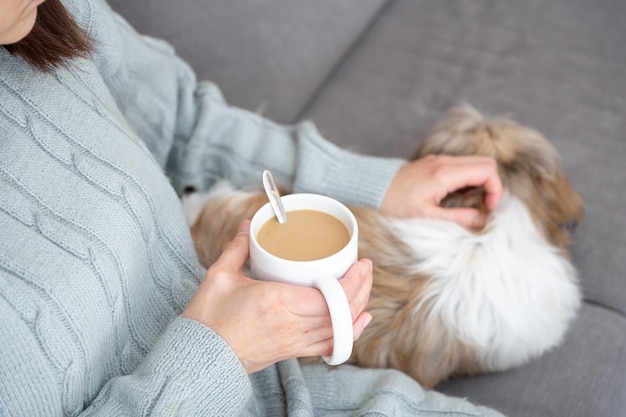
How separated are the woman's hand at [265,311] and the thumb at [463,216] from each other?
14.7 inches

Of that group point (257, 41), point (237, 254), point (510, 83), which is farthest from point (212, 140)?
point (510, 83)

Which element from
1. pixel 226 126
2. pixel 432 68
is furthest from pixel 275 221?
pixel 432 68

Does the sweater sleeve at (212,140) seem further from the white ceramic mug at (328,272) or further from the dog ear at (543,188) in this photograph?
the white ceramic mug at (328,272)

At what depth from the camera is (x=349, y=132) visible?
1589mm

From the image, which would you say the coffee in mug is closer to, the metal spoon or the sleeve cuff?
the metal spoon

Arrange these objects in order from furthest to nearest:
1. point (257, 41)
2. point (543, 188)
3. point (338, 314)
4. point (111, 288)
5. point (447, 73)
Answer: point (447, 73) < point (257, 41) < point (543, 188) < point (111, 288) < point (338, 314)

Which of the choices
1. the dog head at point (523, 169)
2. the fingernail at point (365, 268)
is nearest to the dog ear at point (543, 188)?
the dog head at point (523, 169)

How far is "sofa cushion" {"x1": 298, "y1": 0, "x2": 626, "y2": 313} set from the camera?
4.79ft

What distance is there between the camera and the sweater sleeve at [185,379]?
77 cm

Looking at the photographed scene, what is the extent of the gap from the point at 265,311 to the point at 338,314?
96 mm

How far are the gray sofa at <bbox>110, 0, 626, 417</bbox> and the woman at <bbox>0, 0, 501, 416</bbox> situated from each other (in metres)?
0.37

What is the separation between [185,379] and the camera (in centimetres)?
77

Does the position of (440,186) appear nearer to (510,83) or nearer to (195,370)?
(195,370)

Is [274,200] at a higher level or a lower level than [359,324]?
higher
